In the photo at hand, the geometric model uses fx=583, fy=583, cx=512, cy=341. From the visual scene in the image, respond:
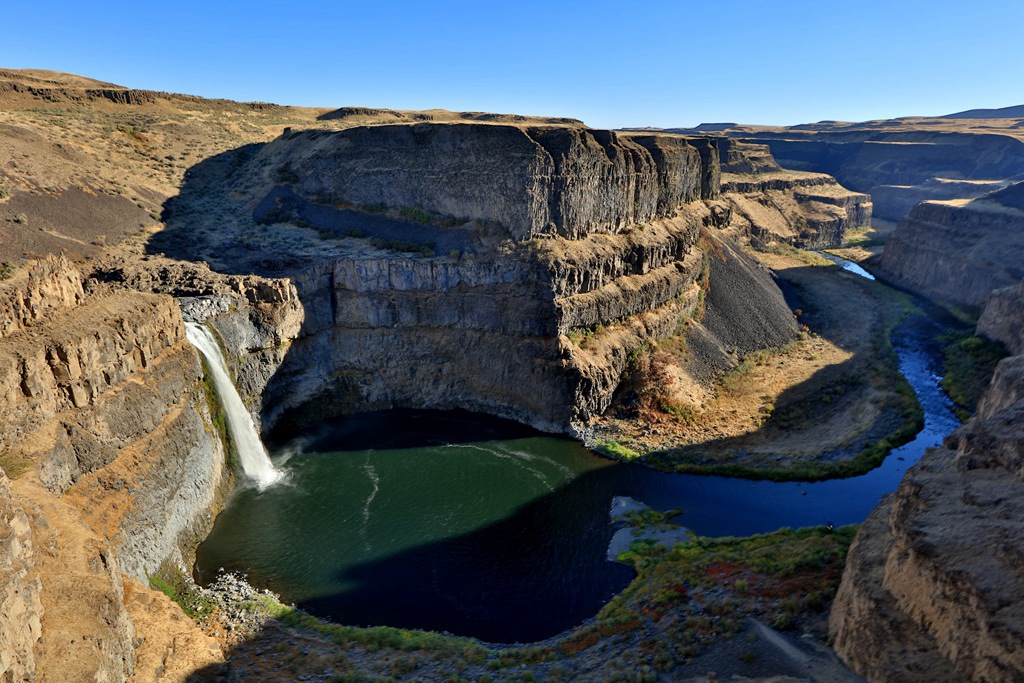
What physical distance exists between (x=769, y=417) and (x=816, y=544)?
21.3 meters

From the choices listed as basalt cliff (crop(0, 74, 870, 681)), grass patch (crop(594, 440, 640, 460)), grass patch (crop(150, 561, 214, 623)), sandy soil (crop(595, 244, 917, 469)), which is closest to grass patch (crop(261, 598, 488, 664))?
grass patch (crop(150, 561, 214, 623))

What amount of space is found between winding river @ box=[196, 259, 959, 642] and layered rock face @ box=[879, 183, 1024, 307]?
3432 centimetres

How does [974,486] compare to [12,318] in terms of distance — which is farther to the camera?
[12,318]

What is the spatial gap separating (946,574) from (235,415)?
3682 centimetres

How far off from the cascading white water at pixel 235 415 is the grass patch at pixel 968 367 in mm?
52513

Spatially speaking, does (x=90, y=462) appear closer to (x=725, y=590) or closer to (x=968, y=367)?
(x=725, y=590)

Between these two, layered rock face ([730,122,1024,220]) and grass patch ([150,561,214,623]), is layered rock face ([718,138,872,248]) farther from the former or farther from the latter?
grass patch ([150,561,214,623])

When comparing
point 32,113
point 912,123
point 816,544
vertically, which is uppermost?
point 912,123

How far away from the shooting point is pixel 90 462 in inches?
1051

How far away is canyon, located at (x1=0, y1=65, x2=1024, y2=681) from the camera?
18328 millimetres

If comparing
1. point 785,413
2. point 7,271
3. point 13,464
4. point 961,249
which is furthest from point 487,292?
point 961,249

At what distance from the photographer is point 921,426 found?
44.3 m

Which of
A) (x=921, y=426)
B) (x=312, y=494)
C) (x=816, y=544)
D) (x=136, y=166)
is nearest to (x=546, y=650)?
(x=816, y=544)

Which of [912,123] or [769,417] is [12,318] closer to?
[769,417]
